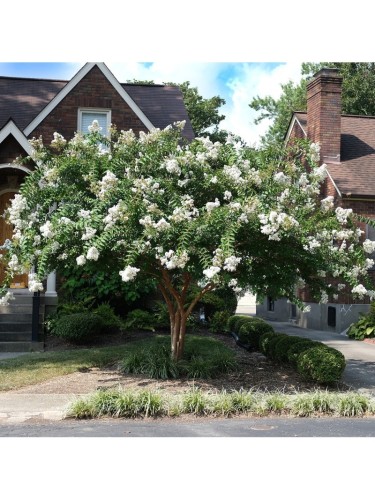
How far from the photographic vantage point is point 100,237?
8.46 meters

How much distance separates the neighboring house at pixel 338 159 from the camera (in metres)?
18.6

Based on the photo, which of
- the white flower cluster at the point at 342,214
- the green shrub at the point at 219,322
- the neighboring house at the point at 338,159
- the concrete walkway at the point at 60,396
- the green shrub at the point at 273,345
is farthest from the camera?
the neighboring house at the point at 338,159

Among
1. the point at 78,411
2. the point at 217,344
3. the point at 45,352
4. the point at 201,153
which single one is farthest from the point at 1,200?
the point at 78,411

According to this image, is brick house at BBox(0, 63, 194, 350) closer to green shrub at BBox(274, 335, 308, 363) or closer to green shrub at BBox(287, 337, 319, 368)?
green shrub at BBox(274, 335, 308, 363)

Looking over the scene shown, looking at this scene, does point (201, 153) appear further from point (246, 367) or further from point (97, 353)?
point (97, 353)

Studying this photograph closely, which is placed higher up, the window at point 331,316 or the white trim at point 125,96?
the white trim at point 125,96

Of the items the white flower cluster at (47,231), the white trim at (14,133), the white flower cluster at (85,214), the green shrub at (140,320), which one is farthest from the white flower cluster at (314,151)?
the white trim at (14,133)

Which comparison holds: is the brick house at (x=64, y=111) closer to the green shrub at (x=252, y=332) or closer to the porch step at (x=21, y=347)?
the porch step at (x=21, y=347)

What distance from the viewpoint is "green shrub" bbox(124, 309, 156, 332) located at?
14664mm

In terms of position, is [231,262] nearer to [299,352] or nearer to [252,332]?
[299,352]

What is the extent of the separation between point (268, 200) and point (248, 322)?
564 centimetres

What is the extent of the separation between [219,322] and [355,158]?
853 centimetres

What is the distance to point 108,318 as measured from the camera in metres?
14.6

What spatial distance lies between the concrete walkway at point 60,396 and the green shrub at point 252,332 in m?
1.96
